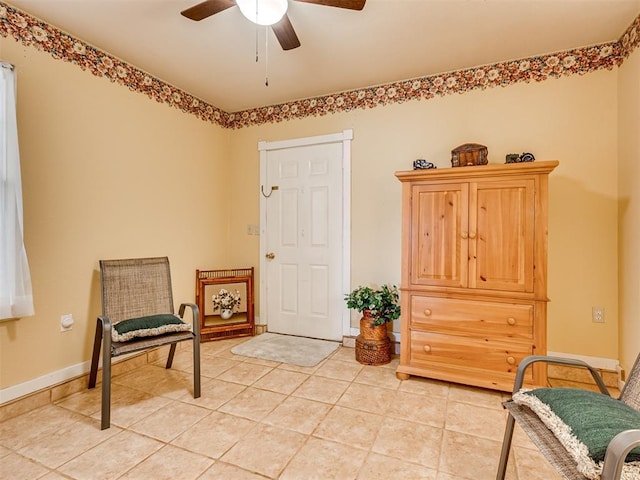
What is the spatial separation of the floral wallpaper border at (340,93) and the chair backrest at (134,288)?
58.3 inches

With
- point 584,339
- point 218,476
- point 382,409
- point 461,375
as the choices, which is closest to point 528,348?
point 461,375

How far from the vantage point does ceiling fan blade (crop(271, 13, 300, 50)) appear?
187 cm

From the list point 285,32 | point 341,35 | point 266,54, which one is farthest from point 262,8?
point 266,54

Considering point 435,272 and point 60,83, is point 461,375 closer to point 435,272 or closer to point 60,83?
point 435,272

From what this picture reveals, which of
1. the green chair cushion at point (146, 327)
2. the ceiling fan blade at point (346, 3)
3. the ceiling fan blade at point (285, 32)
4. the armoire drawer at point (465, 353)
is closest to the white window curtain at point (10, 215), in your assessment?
the green chair cushion at point (146, 327)

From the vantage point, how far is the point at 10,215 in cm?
196

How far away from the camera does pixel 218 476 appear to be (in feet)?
4.93

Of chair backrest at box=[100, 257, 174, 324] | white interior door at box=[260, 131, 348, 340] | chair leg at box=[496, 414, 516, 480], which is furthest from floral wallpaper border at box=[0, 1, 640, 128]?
chair leg at box=[496, 414, 516, 480]

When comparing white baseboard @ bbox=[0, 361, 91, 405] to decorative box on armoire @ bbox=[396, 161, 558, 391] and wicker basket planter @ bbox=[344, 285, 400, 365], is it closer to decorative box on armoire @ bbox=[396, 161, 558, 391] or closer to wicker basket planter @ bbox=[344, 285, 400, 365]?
wicker basket planter @ bbox=[344, 285, 400, 365]

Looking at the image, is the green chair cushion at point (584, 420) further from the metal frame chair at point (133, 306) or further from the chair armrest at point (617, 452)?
the metal frame chair at point (133, 306)

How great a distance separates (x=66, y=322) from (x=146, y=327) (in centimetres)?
68

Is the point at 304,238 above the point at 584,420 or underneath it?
above

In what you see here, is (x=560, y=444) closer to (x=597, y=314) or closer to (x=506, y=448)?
(x=506, y=448)

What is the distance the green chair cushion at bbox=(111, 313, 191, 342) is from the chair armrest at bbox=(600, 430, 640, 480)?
2185 mm
